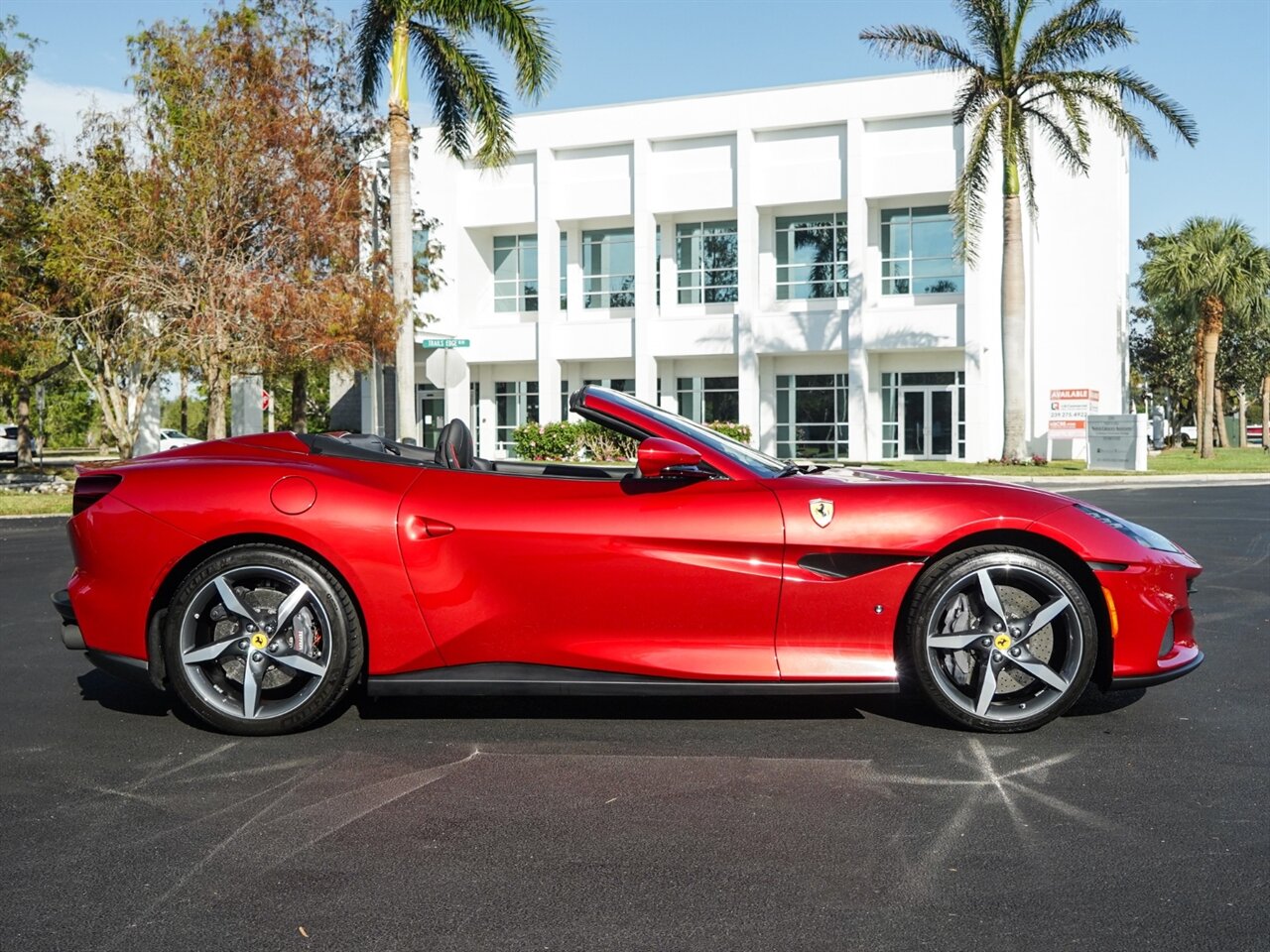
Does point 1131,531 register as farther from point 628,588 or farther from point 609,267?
point 609,267

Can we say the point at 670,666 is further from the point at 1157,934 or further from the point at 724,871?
the point at 1157,934

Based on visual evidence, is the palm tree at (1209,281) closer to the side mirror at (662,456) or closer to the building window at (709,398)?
the building window at (709,398)

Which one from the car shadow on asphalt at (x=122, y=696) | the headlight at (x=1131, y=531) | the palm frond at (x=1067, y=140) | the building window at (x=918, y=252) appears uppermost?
the palm frond at (x=1067, y=140)

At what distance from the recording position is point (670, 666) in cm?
444

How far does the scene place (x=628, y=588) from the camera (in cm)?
443

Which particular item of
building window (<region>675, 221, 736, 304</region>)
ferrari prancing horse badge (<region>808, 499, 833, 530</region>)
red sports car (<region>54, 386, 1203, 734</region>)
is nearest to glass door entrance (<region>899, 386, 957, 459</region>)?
building window (<region>675, 221, 736, 304</region>)

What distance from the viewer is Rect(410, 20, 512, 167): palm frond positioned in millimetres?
23812

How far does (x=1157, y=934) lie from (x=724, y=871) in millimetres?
1050

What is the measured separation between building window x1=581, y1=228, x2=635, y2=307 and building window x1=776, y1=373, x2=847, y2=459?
600 centimetres

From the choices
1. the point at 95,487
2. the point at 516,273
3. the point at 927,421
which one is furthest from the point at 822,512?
the point at 516,273

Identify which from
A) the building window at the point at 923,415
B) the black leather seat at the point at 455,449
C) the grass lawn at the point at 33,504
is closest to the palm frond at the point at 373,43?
the grass lawn at the point at 33,504

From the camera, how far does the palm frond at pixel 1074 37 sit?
2688 cm

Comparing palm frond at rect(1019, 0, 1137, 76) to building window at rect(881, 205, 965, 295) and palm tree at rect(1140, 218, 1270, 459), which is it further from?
palm tree at rect(1140, 218, 1270, 459)

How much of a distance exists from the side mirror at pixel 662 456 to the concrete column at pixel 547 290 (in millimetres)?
34455
